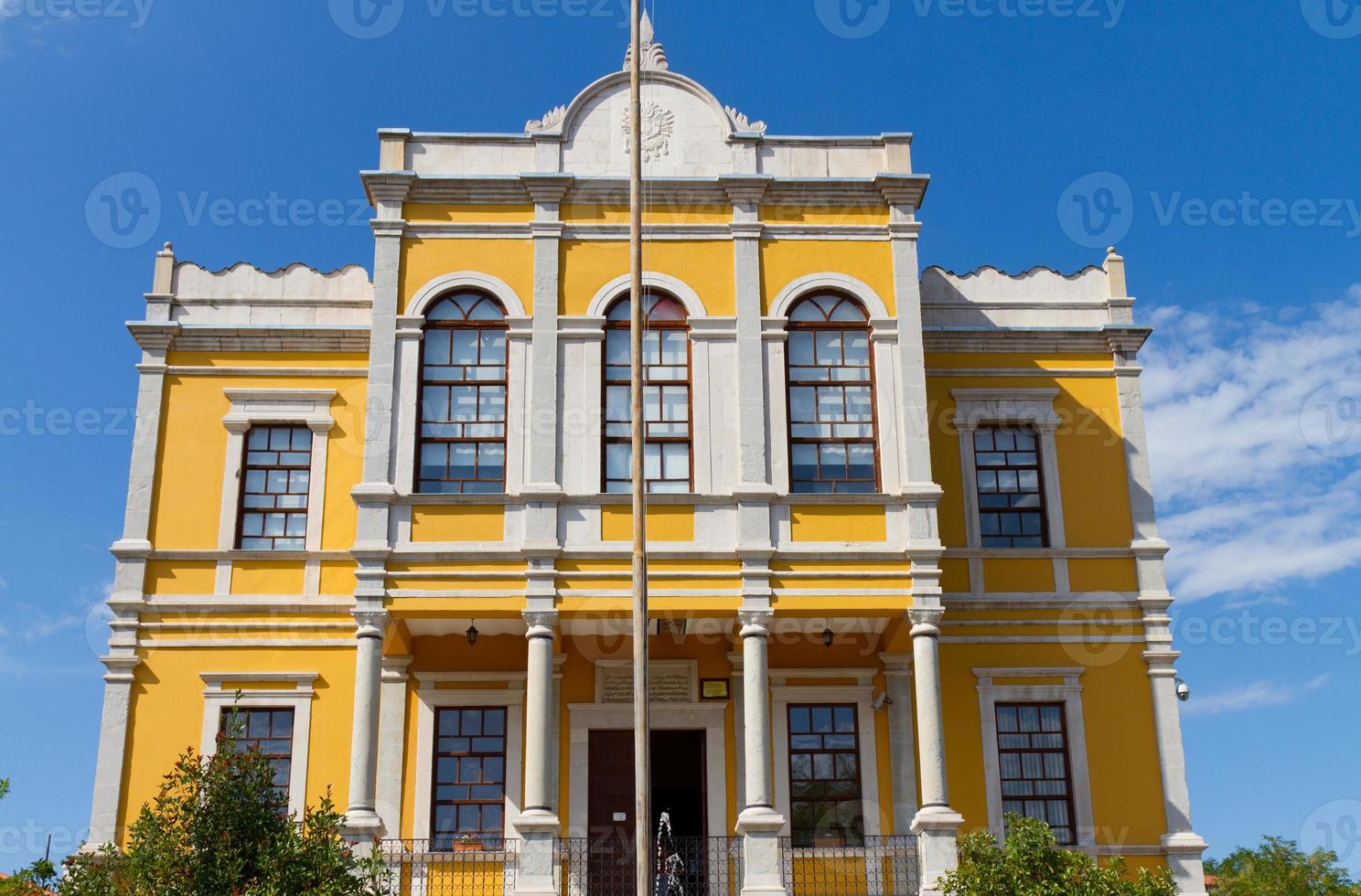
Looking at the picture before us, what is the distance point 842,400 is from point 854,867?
627cm

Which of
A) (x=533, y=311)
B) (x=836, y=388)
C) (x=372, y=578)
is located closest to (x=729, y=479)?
(x=836, y=388)

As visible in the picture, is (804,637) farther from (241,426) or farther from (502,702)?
(241,426)

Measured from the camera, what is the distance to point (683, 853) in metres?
19.9

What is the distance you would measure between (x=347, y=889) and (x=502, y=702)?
6180 mm

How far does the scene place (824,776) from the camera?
20.7m

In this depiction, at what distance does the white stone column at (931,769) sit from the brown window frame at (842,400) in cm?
198

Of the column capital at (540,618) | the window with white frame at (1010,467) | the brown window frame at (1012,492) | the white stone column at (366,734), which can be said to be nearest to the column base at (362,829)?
the white stone column at (366,734)

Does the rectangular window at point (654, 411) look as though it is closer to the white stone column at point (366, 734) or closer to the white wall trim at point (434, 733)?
the white wall trim at point (434, 733)

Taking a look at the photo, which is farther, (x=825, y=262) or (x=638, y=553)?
(x=825, y=262)

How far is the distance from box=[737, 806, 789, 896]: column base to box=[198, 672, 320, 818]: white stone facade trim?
638 centimetres

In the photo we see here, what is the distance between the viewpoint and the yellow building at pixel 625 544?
19266mm

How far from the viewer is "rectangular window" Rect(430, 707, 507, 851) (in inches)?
794

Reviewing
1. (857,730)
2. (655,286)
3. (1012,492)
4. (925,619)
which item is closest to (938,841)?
(925,619)

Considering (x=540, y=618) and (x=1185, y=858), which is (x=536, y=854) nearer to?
(x=540, y=618)
